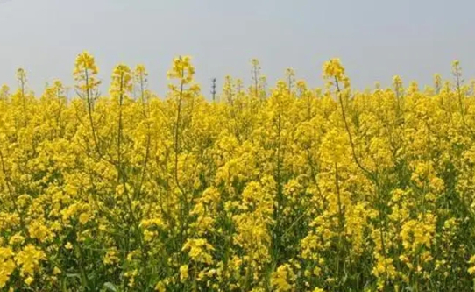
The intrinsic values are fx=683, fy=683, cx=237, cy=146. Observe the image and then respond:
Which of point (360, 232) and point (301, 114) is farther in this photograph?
point (301, 114)

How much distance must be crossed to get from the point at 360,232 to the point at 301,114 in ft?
15.2

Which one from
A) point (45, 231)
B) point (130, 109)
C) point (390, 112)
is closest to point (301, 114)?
point (390, 112)

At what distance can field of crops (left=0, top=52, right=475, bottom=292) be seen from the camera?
3.42 meters

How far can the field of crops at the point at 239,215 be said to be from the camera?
11.2 ft

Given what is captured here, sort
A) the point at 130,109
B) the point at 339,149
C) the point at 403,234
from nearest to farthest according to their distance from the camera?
the point at 403,234 < the point at 339,149 < the point at 130,109

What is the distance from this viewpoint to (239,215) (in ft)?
13.8

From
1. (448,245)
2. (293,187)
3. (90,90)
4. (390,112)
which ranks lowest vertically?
(448,245)

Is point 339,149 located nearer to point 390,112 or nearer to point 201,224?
point 201,224

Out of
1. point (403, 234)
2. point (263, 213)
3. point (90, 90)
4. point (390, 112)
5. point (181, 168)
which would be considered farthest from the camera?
point (390, 112)

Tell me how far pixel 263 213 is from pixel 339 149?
1.80 ft

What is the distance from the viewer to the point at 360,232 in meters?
3.64

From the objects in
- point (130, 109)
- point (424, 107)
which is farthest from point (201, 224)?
point (130, 109)

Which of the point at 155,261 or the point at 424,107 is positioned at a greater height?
the point at 424,107

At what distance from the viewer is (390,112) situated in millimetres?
8898
